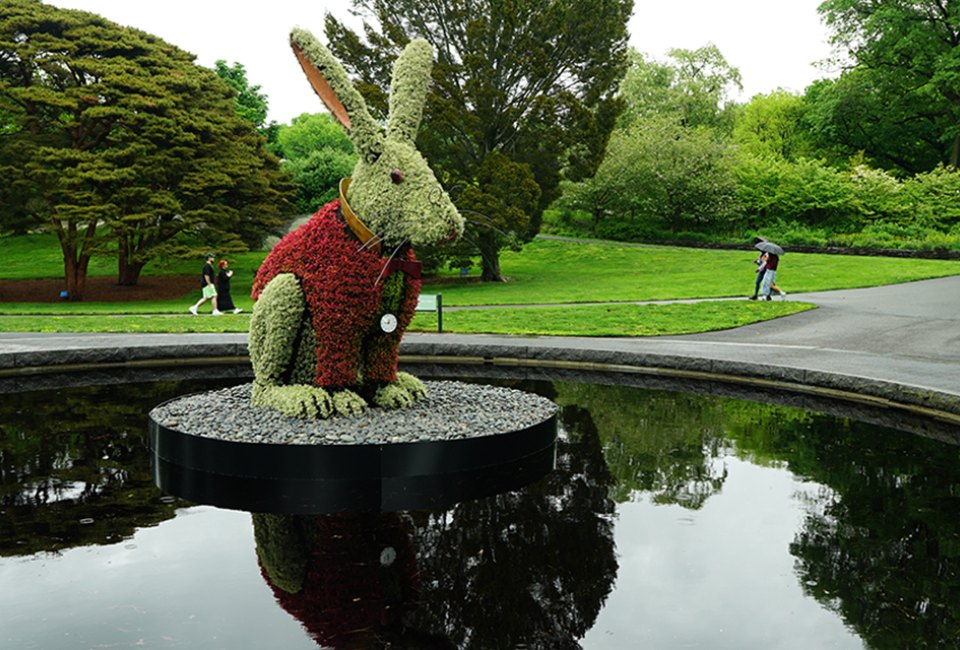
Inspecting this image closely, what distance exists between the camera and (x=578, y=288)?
26.5 metres

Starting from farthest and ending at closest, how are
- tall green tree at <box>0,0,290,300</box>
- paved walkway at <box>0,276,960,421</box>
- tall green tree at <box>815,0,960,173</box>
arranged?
tall green tree at <box>815,0,960,173</box> → tall green tree at <box>0,0,290,300</box> → paved walkway at <box>0,276,960,421</box>

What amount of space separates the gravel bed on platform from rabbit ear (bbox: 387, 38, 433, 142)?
246 cm

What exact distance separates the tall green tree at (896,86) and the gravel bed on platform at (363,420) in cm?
4342

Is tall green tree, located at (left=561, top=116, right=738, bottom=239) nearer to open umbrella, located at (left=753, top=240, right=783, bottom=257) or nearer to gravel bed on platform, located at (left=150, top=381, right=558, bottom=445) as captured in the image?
open umbrella, located at (left=753, top=240, right=783, bottom=257)

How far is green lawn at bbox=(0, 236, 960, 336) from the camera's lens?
16.2 m

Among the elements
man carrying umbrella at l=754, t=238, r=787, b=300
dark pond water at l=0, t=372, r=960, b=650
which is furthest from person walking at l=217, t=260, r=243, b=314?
man carrying umbrella at l=754, t=238, r=787, b=300

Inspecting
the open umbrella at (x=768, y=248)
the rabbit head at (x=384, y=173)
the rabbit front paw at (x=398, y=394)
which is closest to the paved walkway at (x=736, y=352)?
the open umbrella at (x=768, y=248)

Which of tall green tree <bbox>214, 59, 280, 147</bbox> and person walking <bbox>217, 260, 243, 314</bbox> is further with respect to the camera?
tall green tree <bbox>214, 59, 280, 147</bbox>

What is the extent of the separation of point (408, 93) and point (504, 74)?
21.7 metres

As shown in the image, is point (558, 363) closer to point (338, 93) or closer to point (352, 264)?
point (352, 264)

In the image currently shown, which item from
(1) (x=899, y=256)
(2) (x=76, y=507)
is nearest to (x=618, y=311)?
(2) (x=76, y=507)

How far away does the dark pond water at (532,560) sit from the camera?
11.9 ft

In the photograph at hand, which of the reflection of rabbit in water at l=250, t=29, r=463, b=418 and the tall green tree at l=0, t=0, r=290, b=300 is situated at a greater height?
the tall green tree at l=0, t=0, r=290, b=300

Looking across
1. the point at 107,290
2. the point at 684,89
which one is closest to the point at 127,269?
the point at 107,290
